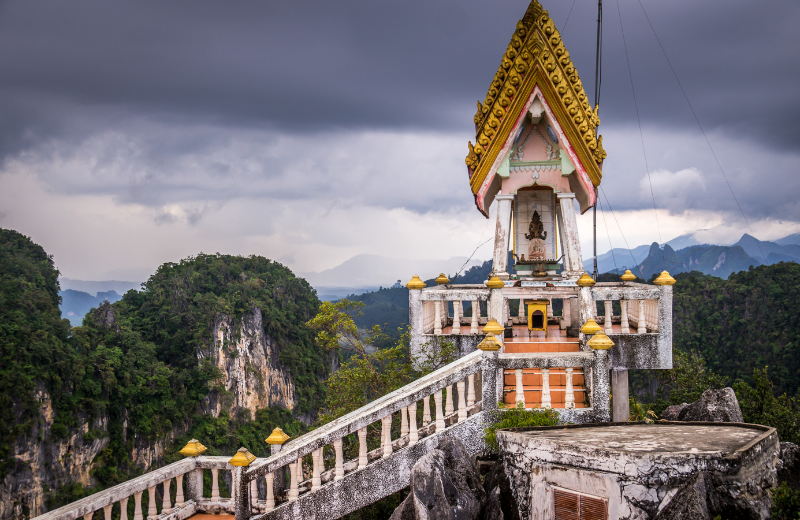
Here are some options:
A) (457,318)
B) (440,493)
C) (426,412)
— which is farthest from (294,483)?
(457,318)

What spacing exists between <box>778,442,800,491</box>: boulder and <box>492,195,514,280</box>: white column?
5.26 metres

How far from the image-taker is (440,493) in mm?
5395

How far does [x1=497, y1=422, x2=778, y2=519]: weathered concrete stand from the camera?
15.1 feet

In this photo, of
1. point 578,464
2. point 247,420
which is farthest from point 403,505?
point 247,420

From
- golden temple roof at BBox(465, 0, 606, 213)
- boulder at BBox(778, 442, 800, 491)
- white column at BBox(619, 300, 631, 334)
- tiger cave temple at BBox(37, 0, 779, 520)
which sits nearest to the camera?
tiger cave temple at BBox(37, 0, 779, 520)

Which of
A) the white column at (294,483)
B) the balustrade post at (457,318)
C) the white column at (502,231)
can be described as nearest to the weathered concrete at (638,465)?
the white column at (294,483)

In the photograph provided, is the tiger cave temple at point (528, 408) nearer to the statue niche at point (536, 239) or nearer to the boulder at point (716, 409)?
the statue niche at point (536, 239)

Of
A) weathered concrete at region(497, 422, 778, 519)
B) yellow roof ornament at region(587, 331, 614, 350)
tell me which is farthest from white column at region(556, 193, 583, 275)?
weathered concrete at region(497, 422, 778, 519)

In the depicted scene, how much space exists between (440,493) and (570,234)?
20.7ft

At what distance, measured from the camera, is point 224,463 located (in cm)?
790

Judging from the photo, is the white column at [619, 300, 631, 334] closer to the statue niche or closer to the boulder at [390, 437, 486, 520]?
the statue niche

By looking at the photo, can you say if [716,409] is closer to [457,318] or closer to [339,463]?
[457,318]

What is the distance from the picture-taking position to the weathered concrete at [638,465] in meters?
4.62

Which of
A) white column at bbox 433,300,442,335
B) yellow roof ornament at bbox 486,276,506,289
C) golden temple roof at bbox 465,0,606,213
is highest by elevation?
golden temple roof at bbox 465,0,606,213
